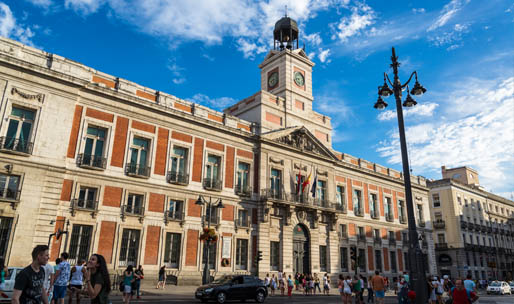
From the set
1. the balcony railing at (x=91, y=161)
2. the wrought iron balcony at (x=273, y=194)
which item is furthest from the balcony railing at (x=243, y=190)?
the balcony railing at (x=91, y=161)

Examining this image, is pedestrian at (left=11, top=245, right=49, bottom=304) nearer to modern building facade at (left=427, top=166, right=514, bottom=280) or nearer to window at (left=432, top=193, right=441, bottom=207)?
modern building facade at (left=427, top=166, right=514, bottom=280)

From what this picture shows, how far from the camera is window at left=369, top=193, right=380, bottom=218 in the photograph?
4266 cm

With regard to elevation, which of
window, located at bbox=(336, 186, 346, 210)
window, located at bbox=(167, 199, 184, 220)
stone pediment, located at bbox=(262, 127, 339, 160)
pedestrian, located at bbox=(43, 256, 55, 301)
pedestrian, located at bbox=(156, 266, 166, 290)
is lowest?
pedestrian, located at bbox=(156, 266, 166, 290)

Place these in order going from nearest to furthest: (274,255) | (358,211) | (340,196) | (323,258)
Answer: (274,255), (323,258), (340,196), (358,211)

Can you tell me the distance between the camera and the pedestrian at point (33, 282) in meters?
5.28

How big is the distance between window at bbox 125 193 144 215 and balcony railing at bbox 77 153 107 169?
2839 millimetres

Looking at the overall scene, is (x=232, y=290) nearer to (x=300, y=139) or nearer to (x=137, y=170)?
Answer: (x=137, y=170)

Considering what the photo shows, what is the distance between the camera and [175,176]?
27.2m

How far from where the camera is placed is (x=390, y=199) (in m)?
45.9

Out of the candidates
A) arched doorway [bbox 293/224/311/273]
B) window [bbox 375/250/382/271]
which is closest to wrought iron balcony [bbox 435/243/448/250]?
window [bbox 375/250/382/271]

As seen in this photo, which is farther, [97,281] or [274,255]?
[274,255]

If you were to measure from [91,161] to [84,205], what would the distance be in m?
2.82

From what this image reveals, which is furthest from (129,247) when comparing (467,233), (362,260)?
(467,233)

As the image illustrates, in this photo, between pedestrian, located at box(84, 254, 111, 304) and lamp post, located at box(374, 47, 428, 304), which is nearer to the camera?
pedestrian, located at box(84, 254, 111, 304)
